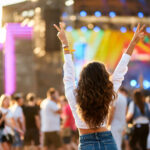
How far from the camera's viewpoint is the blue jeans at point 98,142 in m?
3.50

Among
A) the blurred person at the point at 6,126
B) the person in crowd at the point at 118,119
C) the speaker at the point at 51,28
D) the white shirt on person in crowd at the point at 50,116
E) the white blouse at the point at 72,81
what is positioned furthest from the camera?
the speaker at the point at 51,28

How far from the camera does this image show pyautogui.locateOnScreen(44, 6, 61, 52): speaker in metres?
16.8

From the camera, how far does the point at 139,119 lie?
9.66 meters

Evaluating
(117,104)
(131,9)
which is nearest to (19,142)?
(117,104)

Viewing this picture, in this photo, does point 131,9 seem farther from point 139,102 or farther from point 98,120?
point 98,120

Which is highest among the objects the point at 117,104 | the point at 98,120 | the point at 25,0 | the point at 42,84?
the point at 25,0

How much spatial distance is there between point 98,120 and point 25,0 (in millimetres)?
14044

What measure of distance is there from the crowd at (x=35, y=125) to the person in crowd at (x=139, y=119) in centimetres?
155

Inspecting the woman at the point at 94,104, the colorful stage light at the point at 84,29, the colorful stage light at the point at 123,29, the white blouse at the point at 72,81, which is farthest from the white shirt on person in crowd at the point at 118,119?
the colorful stage light at the point at 123,29

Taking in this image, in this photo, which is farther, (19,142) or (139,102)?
(19,142)

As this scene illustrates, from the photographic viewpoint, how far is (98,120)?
3535 millimetres

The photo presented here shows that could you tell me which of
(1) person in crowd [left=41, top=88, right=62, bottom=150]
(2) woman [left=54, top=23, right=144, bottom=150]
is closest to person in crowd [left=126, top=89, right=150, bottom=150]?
(1) person in crowd [left=41, top=88, right=62, bottom=150]

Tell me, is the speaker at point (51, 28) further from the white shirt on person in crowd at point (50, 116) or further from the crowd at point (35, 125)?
the white shirt on person in crowd at point (50, 116)

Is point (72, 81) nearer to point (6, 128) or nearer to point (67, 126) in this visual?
point (6, 128)
